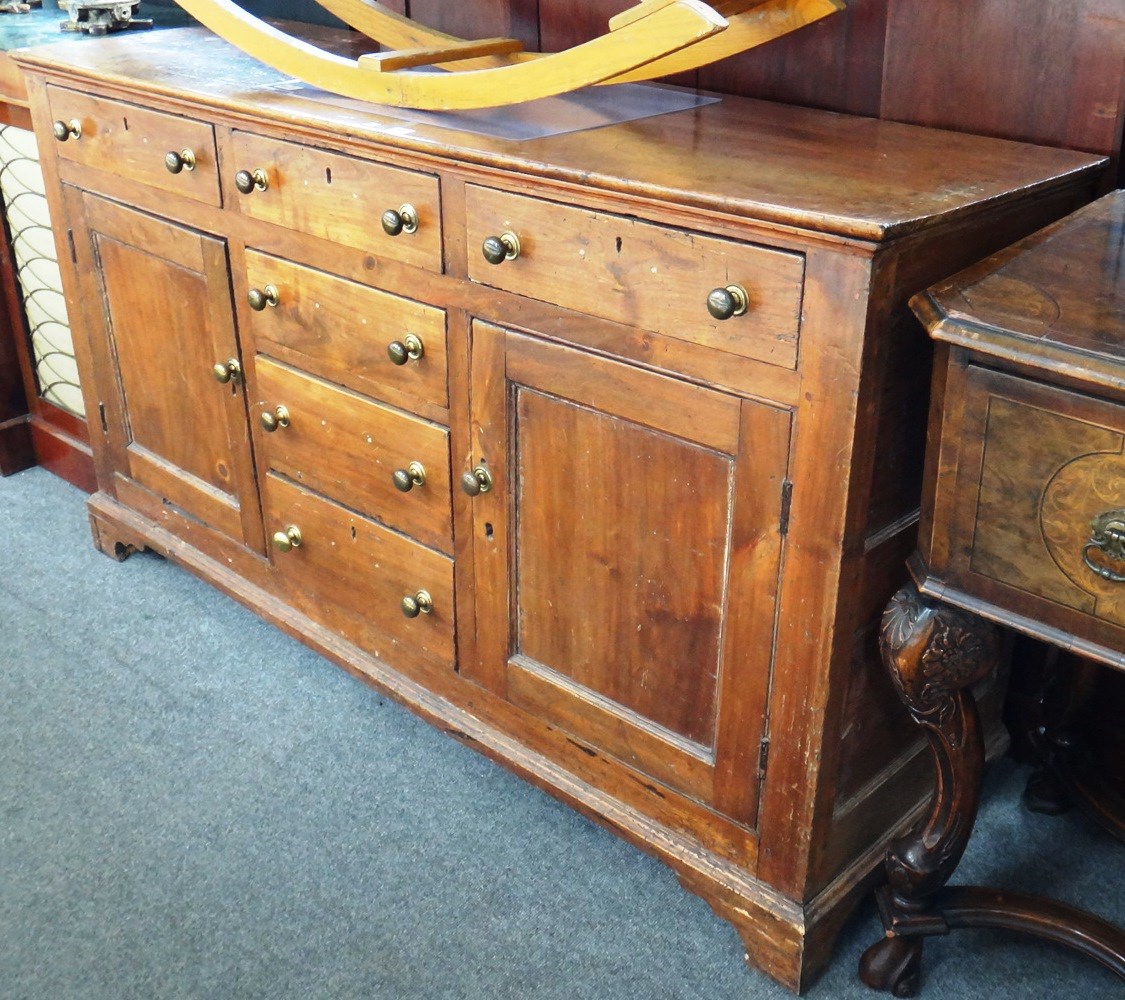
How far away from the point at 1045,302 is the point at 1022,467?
0.52 feet

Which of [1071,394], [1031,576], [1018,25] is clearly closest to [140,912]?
[1031,576]

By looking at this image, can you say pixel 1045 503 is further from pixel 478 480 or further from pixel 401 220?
pixel 401 220

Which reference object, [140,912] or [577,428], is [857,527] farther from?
[140,912]

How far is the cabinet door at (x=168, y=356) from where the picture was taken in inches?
80.9

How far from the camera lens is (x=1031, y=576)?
3.73 feet

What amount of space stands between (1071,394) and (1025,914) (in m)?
0.78

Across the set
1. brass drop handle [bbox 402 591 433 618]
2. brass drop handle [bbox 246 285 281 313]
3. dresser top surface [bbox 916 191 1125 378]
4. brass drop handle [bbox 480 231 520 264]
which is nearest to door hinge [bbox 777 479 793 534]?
dresser top surface [bbox 916 191 1125 378]

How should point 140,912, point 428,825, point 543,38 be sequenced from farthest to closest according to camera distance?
point 543,38
point 428,825
point 140,912

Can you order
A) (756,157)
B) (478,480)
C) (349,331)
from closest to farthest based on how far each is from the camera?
(756,157) < (478,480) < (349,331)

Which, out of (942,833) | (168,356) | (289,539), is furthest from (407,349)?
(942,833)

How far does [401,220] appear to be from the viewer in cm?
161

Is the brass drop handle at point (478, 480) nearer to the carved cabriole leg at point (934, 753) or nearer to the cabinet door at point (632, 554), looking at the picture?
the cabinet door at point (632, 554)

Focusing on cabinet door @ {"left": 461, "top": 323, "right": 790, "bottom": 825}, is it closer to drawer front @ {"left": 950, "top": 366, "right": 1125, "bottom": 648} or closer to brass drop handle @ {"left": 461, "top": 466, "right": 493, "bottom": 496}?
brass drop handle @ {"left": 461, "top": 466, "right": 493, "bottom": 496}

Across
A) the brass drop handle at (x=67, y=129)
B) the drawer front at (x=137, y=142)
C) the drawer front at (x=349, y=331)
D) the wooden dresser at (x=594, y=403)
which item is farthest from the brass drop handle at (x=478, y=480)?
the brass drop handle at (x=67, y=129)
